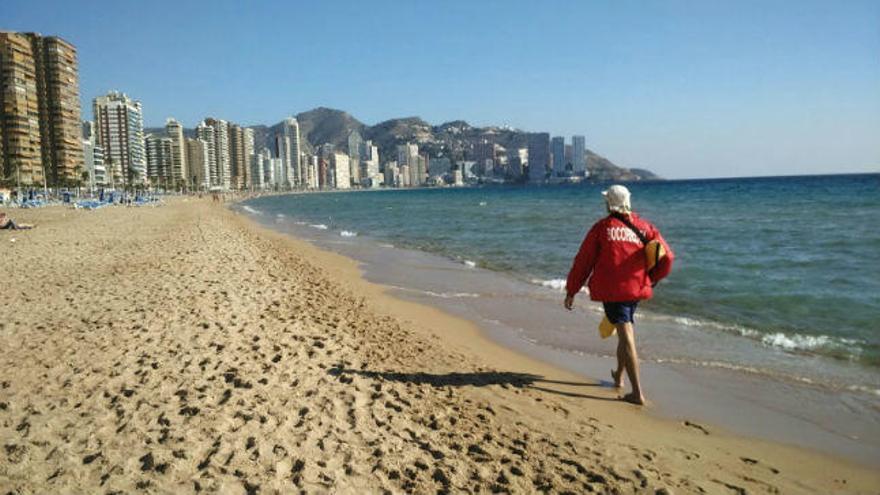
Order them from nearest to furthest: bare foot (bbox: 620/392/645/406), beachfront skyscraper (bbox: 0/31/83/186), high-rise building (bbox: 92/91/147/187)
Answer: bare foot (bbox: 620/392/645/406), beachfront skyscraper (bbox: 0/31/83/186), high-rise building (bbox: 92/91/147/187)

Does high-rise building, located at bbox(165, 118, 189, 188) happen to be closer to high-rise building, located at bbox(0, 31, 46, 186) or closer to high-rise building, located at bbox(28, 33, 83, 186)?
high-rise building, located at bbox(28, 33, 83, 186)

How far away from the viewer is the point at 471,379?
5.51m

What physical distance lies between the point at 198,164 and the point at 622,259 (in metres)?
184

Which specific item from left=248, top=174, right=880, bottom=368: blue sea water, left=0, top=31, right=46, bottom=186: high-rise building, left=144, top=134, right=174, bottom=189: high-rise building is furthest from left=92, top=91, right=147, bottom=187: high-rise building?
left=248, top=174, right=880, bottom=368: blue sea water

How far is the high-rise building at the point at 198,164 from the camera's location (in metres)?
169

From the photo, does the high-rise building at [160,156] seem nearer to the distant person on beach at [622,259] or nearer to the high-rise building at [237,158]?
the high-rise building at [237,158]

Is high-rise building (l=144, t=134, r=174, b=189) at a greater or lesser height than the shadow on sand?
greater

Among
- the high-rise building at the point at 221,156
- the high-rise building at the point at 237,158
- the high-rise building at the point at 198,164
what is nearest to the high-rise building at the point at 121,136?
the high-rise building at the point at 198,164

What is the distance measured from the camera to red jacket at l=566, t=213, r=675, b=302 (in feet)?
15.4

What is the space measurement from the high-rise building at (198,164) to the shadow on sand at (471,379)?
17587 centimetres

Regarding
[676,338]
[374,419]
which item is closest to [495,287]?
[676,338]

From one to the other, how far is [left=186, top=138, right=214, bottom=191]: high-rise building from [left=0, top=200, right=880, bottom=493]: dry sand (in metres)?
174

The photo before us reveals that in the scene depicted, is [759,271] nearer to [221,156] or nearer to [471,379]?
[471,379]

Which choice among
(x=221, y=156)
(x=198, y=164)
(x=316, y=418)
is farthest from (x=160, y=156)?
(x=316, y=418)
